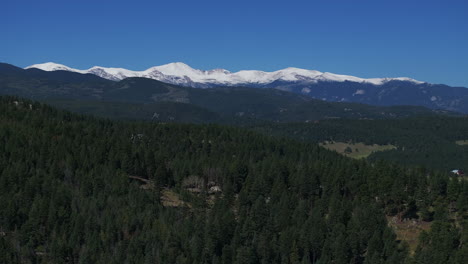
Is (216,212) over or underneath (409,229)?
over

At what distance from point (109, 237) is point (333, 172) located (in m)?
82.4

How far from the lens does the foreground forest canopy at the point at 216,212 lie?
5448 inches

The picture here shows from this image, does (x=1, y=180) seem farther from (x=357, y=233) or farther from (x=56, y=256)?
(x=357, y=233)

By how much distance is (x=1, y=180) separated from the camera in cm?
16512

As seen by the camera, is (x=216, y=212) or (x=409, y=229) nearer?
(x=409, y=229)

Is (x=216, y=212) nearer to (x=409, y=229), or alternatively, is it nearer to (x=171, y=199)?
(x=171, y=199)

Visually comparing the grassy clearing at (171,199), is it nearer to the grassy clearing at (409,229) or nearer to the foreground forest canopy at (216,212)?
the foreground forest canopy at (216,212)

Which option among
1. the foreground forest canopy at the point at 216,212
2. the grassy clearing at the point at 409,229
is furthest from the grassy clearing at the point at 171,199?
the grassy clearing at the point at 409,229

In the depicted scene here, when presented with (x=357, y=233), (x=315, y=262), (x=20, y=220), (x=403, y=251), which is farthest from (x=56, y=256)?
(x=403, y=251)

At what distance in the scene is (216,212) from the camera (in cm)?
16038

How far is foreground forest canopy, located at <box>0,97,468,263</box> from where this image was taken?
138375 millimetres

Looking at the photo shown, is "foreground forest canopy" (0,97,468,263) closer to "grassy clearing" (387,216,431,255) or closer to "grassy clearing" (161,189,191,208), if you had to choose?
"grassy clearing" (161,189,191,208)

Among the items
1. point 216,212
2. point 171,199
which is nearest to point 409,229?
point 216,212

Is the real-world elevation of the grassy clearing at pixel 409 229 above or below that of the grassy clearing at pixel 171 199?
below
